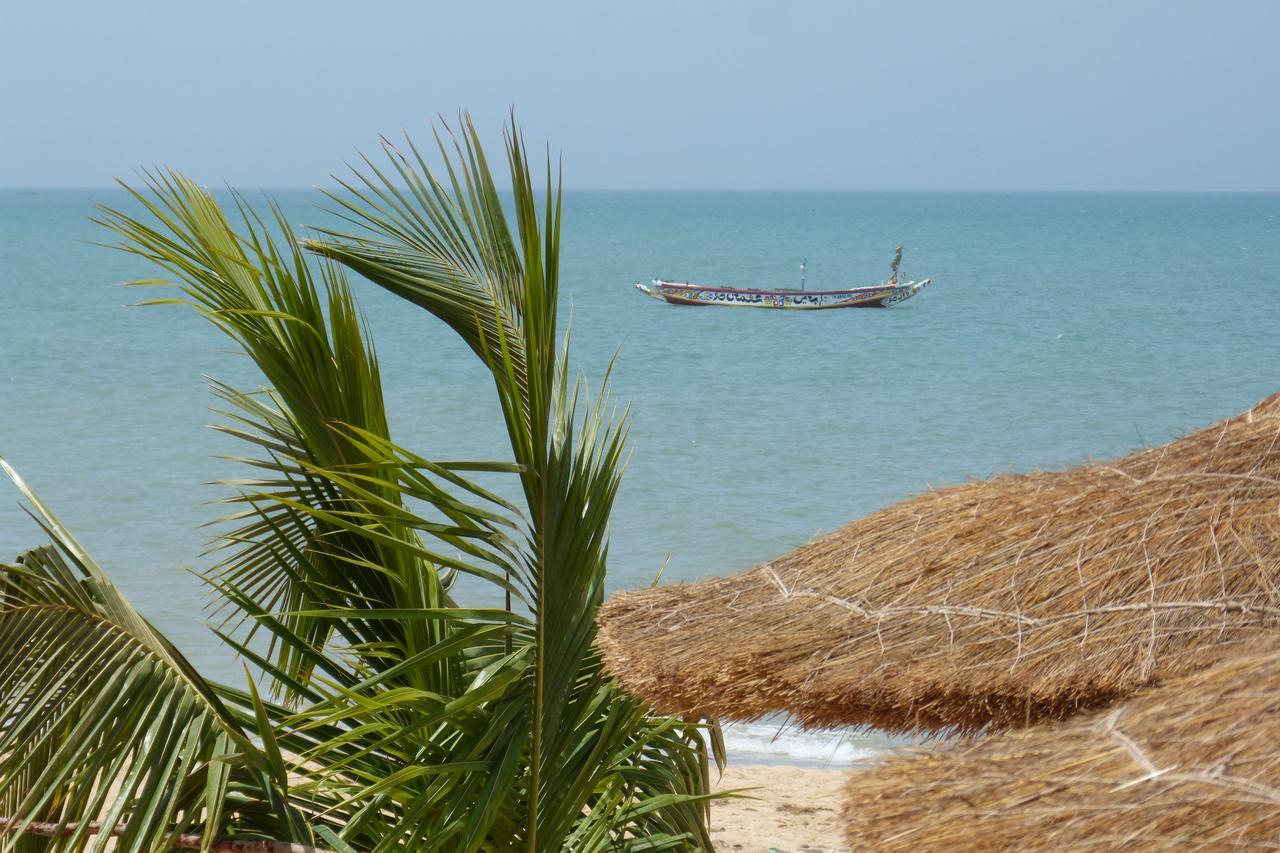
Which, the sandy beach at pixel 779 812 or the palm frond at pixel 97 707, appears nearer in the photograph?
the palm frond at pixel 97 707

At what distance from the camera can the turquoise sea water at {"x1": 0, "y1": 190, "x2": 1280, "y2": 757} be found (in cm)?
1244

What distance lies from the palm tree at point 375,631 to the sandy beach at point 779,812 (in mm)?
2657

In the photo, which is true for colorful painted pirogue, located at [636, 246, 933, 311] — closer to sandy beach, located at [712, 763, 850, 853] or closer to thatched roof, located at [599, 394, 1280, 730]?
sandy beach, located at [712, 763, 850, 853]

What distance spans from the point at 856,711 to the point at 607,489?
0.72 meters

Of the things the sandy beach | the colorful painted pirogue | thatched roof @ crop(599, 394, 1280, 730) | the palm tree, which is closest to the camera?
thatched roof @ crop(599, 394, 1280, 730)

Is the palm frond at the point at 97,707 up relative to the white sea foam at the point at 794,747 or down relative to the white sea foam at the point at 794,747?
up

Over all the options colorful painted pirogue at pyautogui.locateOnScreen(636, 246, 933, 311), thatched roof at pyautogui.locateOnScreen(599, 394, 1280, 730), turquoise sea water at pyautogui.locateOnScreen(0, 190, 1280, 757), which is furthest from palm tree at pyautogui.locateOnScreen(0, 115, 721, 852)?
colorful painted pirogue at pyautogui.locateOnScreen(636, 246, 933, 311)

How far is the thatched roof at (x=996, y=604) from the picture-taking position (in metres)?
2.14

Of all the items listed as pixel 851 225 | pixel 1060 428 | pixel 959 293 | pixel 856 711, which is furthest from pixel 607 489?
pixel 851 225

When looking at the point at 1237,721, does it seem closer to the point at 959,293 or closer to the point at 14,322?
the point at 14,322

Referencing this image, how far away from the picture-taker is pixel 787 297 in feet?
112

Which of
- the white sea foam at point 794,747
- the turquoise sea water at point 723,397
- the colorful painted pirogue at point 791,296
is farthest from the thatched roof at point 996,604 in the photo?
the colorful painted pirogue at point 791,296

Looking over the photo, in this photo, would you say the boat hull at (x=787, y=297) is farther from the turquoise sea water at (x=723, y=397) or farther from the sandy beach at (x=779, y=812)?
the sandy beach at (x=779, y=812)

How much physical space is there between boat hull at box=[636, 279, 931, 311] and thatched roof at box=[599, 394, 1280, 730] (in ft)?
103
